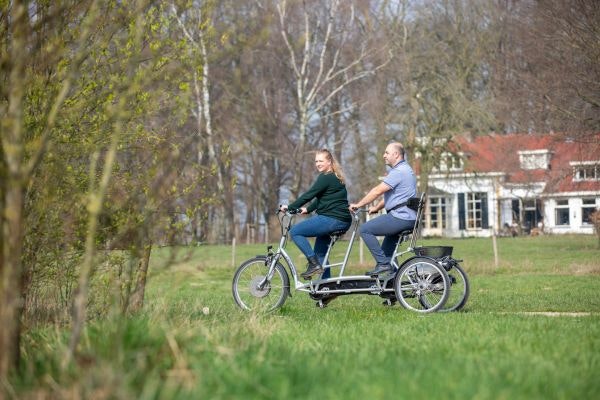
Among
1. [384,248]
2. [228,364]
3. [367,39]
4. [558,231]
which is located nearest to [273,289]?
[384,248]

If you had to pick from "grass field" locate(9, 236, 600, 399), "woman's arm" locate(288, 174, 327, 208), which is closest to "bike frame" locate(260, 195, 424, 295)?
"woman's arm" locate(288, 174, 327, 208)

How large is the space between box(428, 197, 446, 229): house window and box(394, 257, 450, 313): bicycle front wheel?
52455 millimetres

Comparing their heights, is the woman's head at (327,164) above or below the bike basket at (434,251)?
above

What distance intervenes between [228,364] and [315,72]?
141 ft

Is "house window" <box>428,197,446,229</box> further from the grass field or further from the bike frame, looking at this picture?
the grass field

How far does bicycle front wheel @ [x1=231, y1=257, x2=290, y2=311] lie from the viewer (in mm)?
12164

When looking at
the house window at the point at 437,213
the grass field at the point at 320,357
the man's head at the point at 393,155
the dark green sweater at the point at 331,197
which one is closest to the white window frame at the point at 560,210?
the house window at the point at 437,213

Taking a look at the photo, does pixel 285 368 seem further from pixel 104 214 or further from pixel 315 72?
pixel 315 72

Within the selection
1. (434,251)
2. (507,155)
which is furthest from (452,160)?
(434,251)

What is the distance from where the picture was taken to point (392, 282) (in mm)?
11789

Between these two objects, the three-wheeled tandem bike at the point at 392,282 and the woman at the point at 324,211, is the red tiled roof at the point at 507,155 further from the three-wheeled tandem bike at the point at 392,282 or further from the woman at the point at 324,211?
the three-wheeled tandem bike at the point at 392,282

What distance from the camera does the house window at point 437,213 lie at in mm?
63750

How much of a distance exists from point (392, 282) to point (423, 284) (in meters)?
0.62

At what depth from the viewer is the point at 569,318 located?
397 inches
